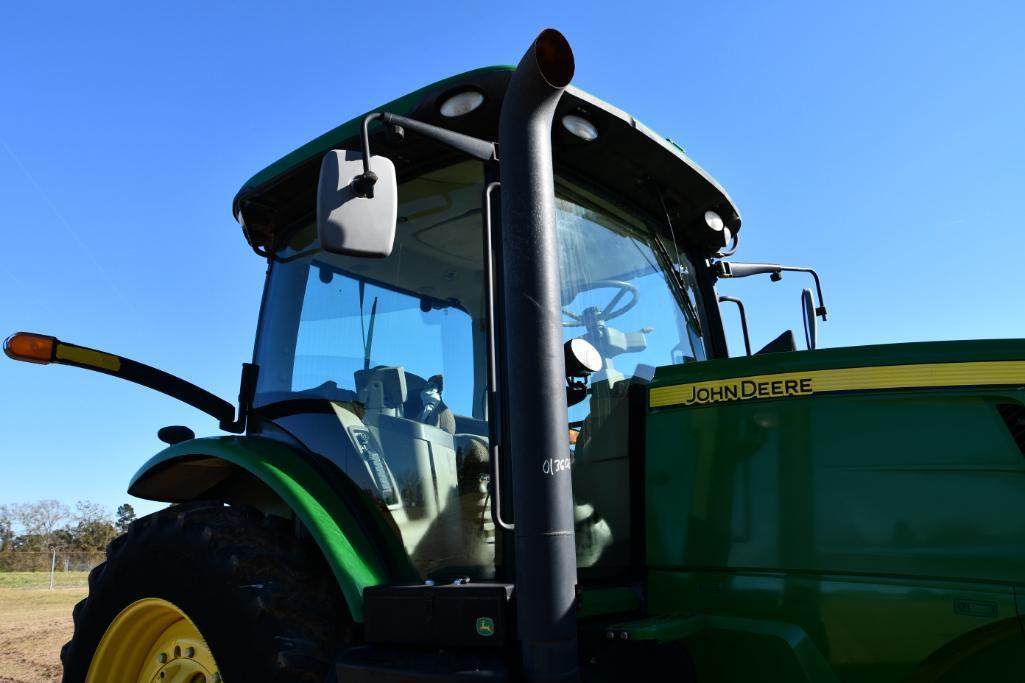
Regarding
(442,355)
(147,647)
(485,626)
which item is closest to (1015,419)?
(485,626)

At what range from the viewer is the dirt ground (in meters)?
6.92

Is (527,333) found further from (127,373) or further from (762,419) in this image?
(127,373)

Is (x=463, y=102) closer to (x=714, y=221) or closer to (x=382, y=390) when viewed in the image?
(x=382, y=390)

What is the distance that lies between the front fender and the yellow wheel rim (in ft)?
1.83

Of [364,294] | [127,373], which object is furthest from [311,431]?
[127,373]

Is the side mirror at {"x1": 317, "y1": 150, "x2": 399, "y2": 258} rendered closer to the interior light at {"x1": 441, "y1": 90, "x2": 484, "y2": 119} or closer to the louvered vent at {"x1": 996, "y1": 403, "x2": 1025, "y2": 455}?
the interior light at {"x1": 441, "y1": 90, "x2": 484, "y2": 119}

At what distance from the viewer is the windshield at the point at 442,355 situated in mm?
2580

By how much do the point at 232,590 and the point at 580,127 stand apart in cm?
186

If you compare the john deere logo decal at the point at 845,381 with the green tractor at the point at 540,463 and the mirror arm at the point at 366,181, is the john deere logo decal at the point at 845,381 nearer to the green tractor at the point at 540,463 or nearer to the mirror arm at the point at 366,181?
the green tractor at the point at 540,463

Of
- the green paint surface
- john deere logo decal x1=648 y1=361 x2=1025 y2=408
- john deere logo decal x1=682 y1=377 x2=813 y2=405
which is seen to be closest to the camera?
the green paint surface

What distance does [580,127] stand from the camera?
268 cm

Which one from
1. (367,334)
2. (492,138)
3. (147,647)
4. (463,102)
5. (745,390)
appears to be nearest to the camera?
(745,390)

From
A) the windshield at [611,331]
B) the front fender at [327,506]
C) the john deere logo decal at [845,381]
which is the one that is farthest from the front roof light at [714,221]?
the front fender at [327,506]

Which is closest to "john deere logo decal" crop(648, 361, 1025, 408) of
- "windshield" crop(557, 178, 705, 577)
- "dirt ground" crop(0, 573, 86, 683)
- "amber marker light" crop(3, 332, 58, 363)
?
"windshield" crop(557, 178, 705, 577)
